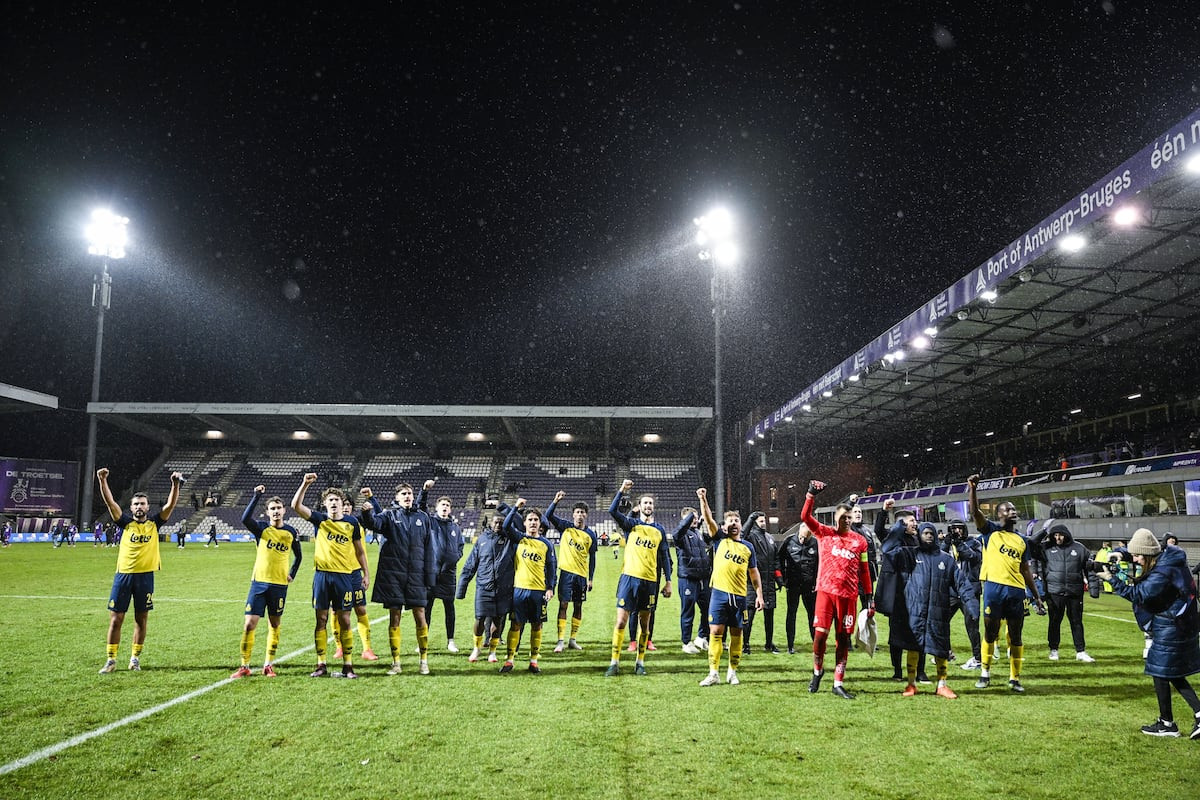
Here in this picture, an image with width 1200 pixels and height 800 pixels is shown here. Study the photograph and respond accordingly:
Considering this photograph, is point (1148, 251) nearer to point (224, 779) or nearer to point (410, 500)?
point (410, 500)

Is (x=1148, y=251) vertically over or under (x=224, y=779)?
over

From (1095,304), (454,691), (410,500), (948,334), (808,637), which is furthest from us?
(948,334)

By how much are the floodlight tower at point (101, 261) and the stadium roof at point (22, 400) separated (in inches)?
99.3

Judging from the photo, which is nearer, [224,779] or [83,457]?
[224,779]

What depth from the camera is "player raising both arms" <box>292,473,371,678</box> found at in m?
7.77

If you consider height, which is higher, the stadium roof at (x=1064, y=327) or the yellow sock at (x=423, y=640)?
the stadium roof at (x=1064, y=327)

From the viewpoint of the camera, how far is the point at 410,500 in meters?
8.52

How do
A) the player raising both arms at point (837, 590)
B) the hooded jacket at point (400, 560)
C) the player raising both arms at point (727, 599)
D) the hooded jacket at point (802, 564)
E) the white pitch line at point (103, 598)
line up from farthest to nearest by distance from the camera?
the white pitch line at point (103, 598)
the hooded jacket at point (802, 564)
the hooded jacket at point (400, 560)
the player raising both arms at point (727, 599)
the player raising both arms at point (837, 590)

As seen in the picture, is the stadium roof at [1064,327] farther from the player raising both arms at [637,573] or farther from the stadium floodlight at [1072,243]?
the player raising both arms at [637,573]

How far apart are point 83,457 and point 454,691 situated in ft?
177

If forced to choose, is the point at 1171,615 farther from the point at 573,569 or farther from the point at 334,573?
the point at 334,573

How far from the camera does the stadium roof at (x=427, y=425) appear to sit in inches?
1660

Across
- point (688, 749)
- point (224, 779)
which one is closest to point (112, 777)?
point (224, 779)

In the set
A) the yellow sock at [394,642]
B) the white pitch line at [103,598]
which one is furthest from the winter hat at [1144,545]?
the white pitch line at [103,598]
